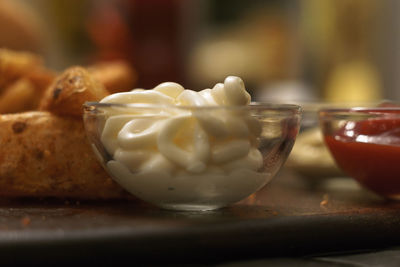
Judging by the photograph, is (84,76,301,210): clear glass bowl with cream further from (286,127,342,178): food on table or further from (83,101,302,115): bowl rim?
(286,127,342,178): food on table

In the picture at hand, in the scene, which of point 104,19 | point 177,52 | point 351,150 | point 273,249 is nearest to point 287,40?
point 177,52

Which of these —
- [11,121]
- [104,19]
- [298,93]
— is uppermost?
[104,19]

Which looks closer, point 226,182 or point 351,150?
point 226,182

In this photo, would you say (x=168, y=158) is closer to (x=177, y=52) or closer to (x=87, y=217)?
(x=87, y=217)

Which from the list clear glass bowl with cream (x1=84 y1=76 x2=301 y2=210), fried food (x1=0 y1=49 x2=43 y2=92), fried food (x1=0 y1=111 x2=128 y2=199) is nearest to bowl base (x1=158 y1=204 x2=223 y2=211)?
clear glass bowl with cream (x1=84 y1=76 x2=301 y2=210)

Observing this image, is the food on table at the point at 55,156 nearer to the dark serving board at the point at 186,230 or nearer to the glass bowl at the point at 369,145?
the dark serving board at the point at 186,230

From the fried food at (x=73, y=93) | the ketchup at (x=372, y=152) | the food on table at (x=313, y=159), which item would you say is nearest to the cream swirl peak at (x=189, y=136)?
the fried food at (x=73, y=93)
